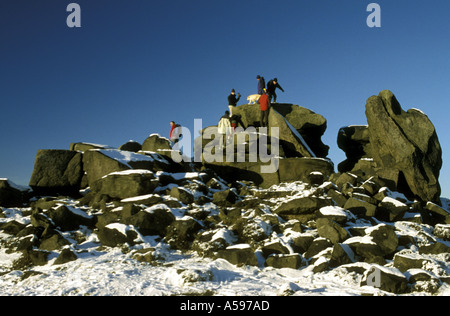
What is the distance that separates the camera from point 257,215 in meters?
14.9

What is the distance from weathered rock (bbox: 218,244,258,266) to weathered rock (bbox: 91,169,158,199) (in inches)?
266

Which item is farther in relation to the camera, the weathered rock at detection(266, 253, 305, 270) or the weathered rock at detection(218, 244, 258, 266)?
the weathered rock at detection(218, 244, 258, 266)

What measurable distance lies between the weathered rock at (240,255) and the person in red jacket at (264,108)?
16.0m

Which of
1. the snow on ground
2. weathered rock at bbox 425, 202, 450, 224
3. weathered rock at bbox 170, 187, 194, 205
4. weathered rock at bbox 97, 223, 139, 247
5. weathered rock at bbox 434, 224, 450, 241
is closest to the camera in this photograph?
the snow on ground

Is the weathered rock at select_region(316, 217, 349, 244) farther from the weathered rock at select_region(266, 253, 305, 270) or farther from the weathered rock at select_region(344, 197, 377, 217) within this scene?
the weathered rock at select_region(344, 197, 377, 217)

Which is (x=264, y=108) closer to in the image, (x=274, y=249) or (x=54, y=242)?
(x=274, y=249)

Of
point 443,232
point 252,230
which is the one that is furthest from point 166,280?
point 443,232

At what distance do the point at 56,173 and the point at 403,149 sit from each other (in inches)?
881

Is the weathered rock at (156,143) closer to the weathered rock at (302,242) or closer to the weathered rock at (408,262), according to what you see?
the weathered rock at (302,242)

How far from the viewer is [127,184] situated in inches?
669

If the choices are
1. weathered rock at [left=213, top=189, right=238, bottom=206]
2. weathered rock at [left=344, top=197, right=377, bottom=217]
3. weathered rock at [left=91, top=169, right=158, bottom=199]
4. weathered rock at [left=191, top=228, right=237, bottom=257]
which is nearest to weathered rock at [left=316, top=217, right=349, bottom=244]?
weathered rock at [left=344, top=197, right=377, bottom=217]

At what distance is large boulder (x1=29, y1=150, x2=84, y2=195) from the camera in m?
19.3

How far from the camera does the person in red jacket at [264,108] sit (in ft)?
84.3
